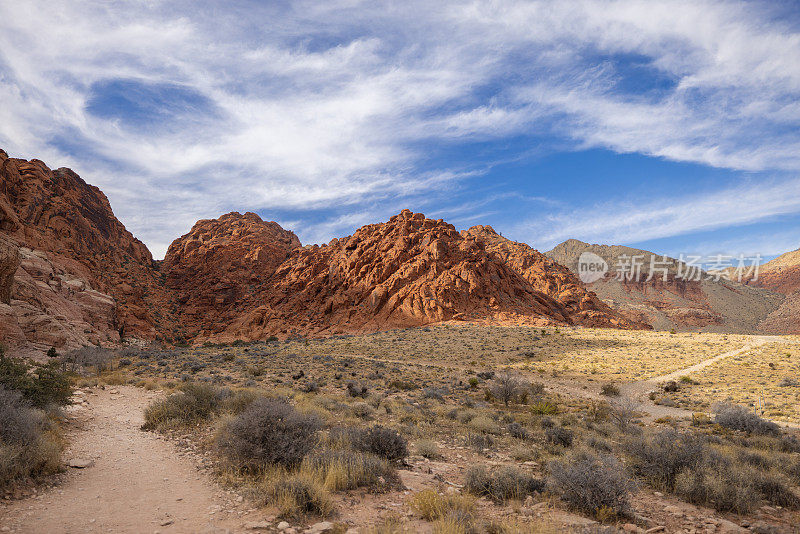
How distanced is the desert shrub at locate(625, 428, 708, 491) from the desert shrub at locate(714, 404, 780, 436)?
8.11 m

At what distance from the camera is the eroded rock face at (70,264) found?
2375 cm

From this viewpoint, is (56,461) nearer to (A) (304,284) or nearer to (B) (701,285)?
(A) (304,284)

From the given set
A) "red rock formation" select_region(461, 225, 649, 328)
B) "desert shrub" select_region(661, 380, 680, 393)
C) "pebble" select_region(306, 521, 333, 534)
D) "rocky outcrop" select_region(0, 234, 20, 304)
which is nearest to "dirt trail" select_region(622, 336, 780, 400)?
"desert shrub" select_region(661, 380, 680, 393)

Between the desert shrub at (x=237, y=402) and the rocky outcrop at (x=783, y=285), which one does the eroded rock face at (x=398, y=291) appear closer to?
the desert shrub at (x=237, y=402)

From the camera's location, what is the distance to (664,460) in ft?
22.7

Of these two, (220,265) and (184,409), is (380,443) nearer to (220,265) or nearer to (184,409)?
(184,409)

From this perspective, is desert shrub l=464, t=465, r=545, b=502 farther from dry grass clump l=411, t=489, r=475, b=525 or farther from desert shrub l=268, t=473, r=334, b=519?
desert shrub l=268, t=473, r=334, b=519

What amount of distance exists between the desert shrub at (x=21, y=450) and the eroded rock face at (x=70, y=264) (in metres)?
A: 19.3

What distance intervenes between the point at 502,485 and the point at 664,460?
11.5 ft

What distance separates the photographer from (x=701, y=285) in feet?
424

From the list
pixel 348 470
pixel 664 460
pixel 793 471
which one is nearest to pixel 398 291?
pixel 793 471

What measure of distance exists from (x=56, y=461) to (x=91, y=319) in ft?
113

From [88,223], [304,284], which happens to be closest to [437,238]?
[304,284]

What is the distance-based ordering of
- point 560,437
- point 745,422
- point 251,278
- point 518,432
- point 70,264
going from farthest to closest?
point 251,278 < point 70,264 < point 745,422 < point 518,432 < point 560,437
